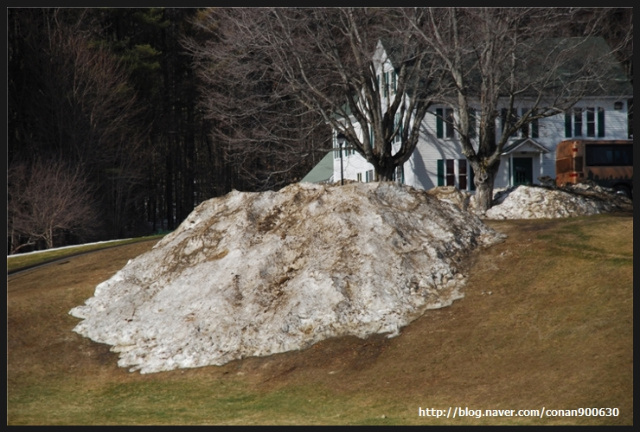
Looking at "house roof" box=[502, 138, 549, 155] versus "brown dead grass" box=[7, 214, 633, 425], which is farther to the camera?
"house roof" box=[502, 138, 549, 155]

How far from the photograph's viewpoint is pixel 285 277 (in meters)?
25.8

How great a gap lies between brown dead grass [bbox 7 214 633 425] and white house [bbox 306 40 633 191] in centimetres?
2019

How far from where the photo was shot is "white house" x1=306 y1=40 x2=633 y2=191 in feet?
156

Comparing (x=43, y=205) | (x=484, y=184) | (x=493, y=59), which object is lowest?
(x=43, y=205)

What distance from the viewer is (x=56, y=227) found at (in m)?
46.8

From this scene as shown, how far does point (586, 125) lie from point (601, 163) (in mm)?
4658

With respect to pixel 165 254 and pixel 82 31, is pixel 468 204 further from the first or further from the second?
pixel 82 31

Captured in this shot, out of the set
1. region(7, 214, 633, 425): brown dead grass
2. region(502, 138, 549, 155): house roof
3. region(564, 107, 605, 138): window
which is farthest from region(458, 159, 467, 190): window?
region(7, 214, 633, 425): brown dead grass

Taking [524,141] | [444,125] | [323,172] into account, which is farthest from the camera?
[323,172]

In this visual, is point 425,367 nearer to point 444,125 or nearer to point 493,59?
point 493,59

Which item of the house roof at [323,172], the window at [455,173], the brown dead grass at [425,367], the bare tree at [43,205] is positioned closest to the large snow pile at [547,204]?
the brown dead grass at [425,367]

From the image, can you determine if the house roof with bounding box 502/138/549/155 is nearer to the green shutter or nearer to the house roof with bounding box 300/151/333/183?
the green shutter

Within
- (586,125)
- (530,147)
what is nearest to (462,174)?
(530,147)

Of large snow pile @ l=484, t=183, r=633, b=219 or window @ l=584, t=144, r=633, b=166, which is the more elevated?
window @ l=584, t=144, r=633, b=166
